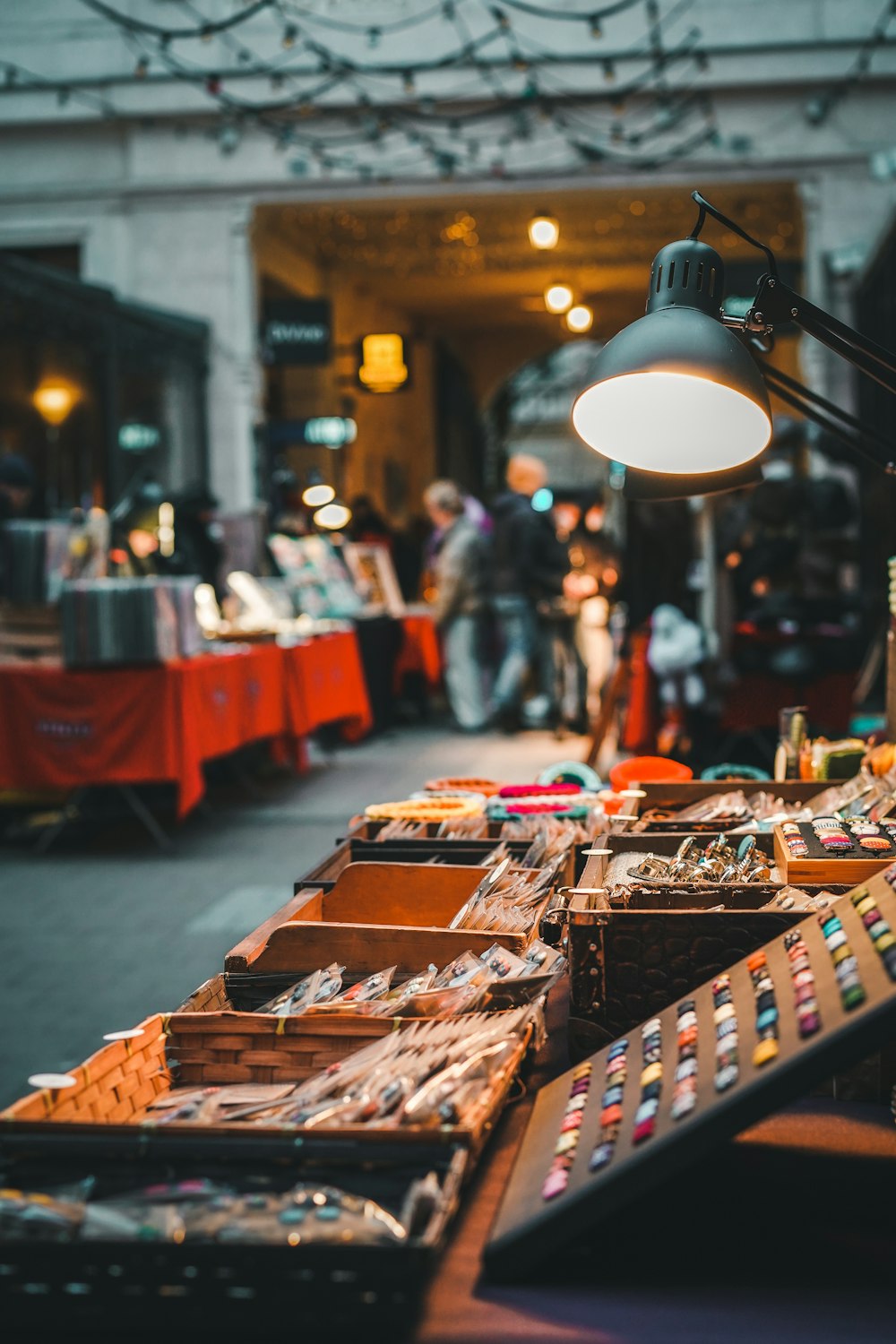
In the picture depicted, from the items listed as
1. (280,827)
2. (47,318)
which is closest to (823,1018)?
(280,827)

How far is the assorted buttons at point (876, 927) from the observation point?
1328 millimetres

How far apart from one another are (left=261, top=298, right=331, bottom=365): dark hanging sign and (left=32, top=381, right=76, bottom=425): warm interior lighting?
87.6 inches

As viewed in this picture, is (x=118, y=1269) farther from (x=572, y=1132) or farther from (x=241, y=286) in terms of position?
(x=241, y=286)

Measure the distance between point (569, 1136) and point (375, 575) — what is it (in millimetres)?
11730

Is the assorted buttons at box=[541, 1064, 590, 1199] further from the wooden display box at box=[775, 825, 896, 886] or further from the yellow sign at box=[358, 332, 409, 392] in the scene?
the yellow sign at box=[358, 332, 409, 392]

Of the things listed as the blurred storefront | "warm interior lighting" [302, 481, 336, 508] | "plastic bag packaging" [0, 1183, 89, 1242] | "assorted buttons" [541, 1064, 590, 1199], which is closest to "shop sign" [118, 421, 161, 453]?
the blurred storefront

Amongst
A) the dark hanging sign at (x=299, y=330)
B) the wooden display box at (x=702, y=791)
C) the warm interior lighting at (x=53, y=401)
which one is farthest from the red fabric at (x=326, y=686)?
the wooden display box at (x=702, y=791)

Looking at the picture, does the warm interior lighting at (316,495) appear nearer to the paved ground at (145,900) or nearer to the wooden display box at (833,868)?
the paved ground at (145,900)

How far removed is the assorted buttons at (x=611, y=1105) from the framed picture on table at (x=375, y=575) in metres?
11.2

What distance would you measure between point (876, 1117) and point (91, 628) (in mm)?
5862

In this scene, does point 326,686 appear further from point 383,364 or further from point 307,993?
point 307,993

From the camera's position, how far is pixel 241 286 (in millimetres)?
14148

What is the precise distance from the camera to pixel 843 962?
141 centimetres

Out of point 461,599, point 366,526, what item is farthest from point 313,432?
point 461,599
